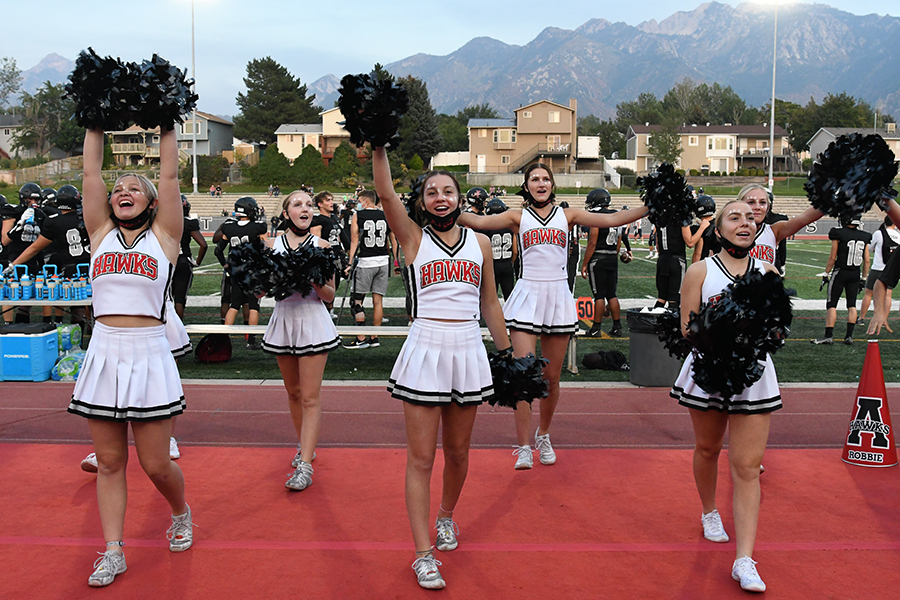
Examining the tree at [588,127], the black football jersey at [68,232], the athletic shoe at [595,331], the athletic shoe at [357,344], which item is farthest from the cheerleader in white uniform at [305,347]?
the tree at [588,127]

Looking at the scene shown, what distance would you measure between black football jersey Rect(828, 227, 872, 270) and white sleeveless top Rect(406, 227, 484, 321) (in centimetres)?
784

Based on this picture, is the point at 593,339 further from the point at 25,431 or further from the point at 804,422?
the point at 25,431

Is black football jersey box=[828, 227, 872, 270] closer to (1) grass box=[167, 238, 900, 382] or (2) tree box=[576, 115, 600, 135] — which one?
(1) grass box=[167, 238, 900, 382]

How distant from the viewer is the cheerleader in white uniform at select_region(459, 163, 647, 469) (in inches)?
199

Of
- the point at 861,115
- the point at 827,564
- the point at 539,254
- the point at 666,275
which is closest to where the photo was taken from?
the point at 827,564

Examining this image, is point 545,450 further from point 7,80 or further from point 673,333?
point 7,80

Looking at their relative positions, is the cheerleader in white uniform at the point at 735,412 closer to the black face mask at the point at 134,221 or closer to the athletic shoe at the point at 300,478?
the athletic shoe at the point at 300,478

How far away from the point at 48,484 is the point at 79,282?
386 centimetres

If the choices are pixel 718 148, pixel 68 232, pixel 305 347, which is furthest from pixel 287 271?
pixel 718 148

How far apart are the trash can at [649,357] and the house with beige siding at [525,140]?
218 feet

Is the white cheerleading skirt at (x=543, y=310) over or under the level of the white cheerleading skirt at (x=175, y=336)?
over

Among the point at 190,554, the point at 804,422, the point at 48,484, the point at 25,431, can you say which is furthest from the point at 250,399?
the point at 804,422

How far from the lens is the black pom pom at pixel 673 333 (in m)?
3.85

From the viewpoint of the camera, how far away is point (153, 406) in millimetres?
3428
